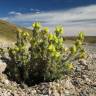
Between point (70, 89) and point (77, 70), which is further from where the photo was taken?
point (77, 70)

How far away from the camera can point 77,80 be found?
46.1ft

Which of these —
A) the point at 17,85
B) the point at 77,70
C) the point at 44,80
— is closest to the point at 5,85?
the point at 17,85

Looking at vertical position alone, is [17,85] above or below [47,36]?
below

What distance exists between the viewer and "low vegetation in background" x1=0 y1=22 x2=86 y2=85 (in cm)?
1368

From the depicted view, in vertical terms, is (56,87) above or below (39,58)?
below

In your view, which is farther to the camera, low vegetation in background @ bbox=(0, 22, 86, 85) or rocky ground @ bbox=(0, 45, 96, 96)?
low vegetation in background @ bbox=(0, 22, 86, 85)

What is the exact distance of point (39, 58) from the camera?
13945 millimetres

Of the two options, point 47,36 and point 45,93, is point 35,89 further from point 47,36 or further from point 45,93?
point 47,36

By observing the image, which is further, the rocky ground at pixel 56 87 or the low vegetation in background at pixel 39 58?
the low vegetation in background at pixel 39 58

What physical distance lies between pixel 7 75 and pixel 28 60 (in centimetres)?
92

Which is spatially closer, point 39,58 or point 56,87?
point 56,87

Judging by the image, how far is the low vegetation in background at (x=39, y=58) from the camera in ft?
44.9

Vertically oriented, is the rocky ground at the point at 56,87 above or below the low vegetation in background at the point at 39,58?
below

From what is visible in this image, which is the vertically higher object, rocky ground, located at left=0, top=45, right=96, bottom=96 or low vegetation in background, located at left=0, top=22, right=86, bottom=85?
low vegetation in background, located at left=0, top=22, right=86, bottom=85
